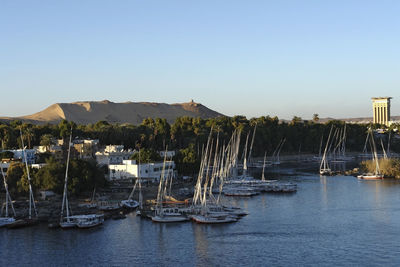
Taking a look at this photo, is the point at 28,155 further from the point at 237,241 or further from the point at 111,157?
the point at 237,241

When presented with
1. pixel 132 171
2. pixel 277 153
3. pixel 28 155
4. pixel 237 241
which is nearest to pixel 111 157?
pixel 132 171

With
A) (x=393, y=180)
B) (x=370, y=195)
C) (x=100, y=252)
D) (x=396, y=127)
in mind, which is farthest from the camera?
(x=396, y=127)

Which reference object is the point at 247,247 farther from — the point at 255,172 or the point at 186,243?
the point at 255,172

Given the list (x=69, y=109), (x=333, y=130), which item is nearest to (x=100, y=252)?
(x=333, y=130)

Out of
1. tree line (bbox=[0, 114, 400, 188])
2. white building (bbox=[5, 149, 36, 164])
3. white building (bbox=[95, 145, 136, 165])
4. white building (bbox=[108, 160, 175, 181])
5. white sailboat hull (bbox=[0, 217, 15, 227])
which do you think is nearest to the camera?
white sailboat hull (bbox=[0, 217, 15, 227])

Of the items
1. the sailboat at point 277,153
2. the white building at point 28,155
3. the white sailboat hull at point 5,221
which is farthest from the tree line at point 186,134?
the white sailboat hull at point 5,221

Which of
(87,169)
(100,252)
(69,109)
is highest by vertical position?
(69,109)

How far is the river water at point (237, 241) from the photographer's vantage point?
96.5 feet

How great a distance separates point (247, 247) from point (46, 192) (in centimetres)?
2080

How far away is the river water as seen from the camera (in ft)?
96.5

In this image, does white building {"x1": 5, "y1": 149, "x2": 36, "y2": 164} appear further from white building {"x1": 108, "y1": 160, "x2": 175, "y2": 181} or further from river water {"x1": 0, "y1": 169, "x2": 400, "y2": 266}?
river water {"x1": 0, "y1": 169, "x2": 400, "y2": 266}

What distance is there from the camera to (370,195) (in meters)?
51.2

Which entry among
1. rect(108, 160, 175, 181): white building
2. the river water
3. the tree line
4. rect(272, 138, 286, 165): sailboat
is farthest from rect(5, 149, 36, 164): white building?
rect(272, 138, 286, 165): sailboat

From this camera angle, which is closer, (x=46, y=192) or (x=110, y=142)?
(x=46, y=192)
